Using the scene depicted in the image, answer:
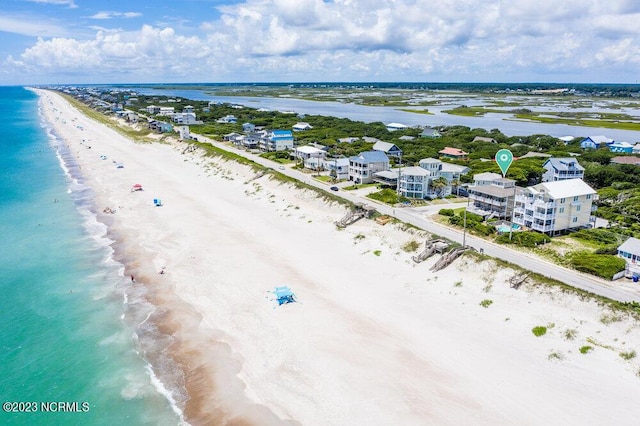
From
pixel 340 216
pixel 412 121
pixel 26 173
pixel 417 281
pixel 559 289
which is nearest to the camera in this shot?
pixel 559 289

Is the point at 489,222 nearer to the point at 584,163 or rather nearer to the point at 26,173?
the point at 584,163

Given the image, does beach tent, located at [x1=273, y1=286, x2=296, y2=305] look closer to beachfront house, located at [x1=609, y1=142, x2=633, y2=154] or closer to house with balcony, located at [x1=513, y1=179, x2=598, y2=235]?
house with balcony, located at [x1=513, y1=179, x2=598, y2=235]

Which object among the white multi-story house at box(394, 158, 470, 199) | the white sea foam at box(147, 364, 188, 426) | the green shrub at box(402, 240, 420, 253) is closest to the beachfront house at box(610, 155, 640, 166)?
the white multi-story house at box(394, 158, 470, 199)

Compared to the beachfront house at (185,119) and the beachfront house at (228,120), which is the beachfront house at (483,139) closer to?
the beachfront house at (228,120)

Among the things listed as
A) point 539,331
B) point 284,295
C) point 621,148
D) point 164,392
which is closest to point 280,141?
point 284,295

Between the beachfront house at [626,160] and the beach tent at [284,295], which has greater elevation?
the beachfront house at [626,160]

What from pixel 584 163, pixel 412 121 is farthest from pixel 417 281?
pixel 412 121

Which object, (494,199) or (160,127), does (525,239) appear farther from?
(160,127)

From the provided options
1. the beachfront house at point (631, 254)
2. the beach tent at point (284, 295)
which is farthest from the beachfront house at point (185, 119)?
the beachfront house at point (631, 254)
